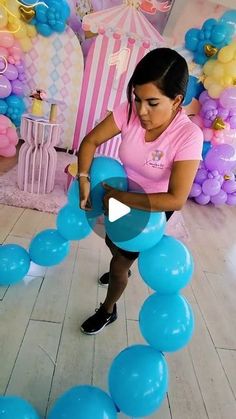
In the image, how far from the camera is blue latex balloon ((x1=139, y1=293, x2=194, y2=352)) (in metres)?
1.01

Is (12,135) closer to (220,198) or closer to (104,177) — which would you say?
(220,198)

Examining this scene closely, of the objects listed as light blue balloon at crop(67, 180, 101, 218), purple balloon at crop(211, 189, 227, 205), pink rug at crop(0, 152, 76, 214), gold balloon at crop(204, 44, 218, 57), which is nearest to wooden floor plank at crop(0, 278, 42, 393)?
light blue balloon at crop(67, 180, 101, 218)

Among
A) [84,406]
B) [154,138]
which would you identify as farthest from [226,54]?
[84,406]

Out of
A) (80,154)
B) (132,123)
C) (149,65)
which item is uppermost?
(149,65)

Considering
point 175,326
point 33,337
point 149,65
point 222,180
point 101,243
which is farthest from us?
point 222,180

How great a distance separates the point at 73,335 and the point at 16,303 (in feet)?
1.06

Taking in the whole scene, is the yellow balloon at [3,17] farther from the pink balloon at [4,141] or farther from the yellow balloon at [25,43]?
the pink balloon at [4,141]

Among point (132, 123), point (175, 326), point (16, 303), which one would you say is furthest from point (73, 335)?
point (132, 123)

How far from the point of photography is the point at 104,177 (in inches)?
42.0

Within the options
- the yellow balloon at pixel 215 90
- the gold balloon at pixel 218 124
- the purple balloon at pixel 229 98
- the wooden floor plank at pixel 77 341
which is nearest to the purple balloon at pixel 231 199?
the gold balloon at pixel 218 124

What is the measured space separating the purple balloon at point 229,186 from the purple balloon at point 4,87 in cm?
258

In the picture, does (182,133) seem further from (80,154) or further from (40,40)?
(40,40)

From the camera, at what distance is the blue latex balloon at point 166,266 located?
1024 mm

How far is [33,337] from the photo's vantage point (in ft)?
4.30
